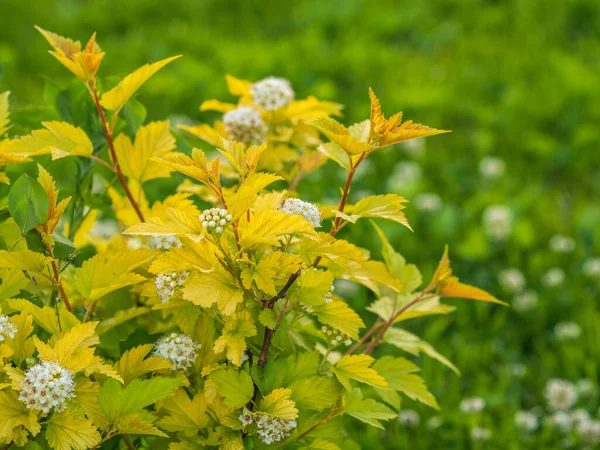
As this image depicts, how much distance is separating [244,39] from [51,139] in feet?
12.6

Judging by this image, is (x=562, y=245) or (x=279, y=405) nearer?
(x=279, y=405)

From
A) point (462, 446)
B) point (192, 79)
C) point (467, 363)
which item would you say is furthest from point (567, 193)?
point (192, 79)

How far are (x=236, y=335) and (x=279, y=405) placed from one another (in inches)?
4.7

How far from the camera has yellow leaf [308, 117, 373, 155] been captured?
113 centimetres

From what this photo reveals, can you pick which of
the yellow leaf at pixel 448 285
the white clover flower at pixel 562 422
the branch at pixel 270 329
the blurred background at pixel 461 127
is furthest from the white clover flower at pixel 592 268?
the branch at pixel 270 329

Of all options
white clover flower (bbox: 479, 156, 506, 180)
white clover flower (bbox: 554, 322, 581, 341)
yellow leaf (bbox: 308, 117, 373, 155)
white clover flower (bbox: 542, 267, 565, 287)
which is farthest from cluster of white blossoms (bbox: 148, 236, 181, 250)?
white clover flower (bbox: 479, 156, 506, 180)

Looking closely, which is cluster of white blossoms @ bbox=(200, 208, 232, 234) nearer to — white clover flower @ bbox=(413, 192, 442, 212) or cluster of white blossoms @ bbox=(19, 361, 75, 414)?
cluster of white blossoms @ bbox=(19, 361, 75, 414)

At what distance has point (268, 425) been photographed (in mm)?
1144

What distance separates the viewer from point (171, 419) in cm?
120

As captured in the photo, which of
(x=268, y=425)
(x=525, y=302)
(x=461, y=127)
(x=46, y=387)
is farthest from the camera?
(x=461, y=127)

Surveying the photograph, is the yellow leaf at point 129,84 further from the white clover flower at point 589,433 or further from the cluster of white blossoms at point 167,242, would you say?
the white clover flower at point 589,433

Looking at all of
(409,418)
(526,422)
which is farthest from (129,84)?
(526,422)

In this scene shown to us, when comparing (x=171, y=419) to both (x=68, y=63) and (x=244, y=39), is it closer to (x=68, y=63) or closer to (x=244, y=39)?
(x=68, y=63)

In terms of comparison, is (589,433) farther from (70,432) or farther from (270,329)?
(70,432)
